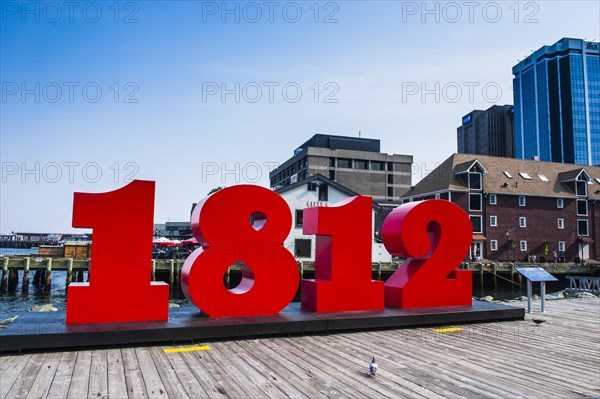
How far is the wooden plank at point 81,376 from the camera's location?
18.4 ft

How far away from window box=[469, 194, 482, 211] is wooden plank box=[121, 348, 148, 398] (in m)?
42.4

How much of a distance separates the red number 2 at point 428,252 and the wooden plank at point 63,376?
769cm

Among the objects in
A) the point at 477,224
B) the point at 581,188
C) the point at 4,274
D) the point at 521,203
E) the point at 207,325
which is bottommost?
the point at 4,274

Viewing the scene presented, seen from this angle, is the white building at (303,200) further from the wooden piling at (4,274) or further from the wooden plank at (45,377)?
the wooden plank at (45,377)

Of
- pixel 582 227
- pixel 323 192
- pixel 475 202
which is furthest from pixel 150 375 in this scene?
pixel 582 227

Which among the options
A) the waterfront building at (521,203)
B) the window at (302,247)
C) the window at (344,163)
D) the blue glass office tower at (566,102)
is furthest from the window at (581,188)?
the blue glass office tower at (566,102)

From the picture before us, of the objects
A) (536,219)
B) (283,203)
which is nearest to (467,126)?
(536,219)

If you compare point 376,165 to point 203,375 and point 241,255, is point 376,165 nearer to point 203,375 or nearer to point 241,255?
point 241,255

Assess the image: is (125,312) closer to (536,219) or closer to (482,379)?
(482,379)

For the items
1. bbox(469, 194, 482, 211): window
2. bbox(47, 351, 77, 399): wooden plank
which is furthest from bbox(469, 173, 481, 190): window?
bbox(47, 351, 77, 399): wooden plank

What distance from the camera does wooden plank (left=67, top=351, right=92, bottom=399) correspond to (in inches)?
221

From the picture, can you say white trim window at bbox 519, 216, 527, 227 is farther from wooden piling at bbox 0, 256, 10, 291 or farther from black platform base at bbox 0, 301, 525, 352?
wooden piling at bbox 0, 256, 10, 291

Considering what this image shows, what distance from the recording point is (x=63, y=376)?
626 centimetres

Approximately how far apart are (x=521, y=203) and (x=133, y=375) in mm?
47832
